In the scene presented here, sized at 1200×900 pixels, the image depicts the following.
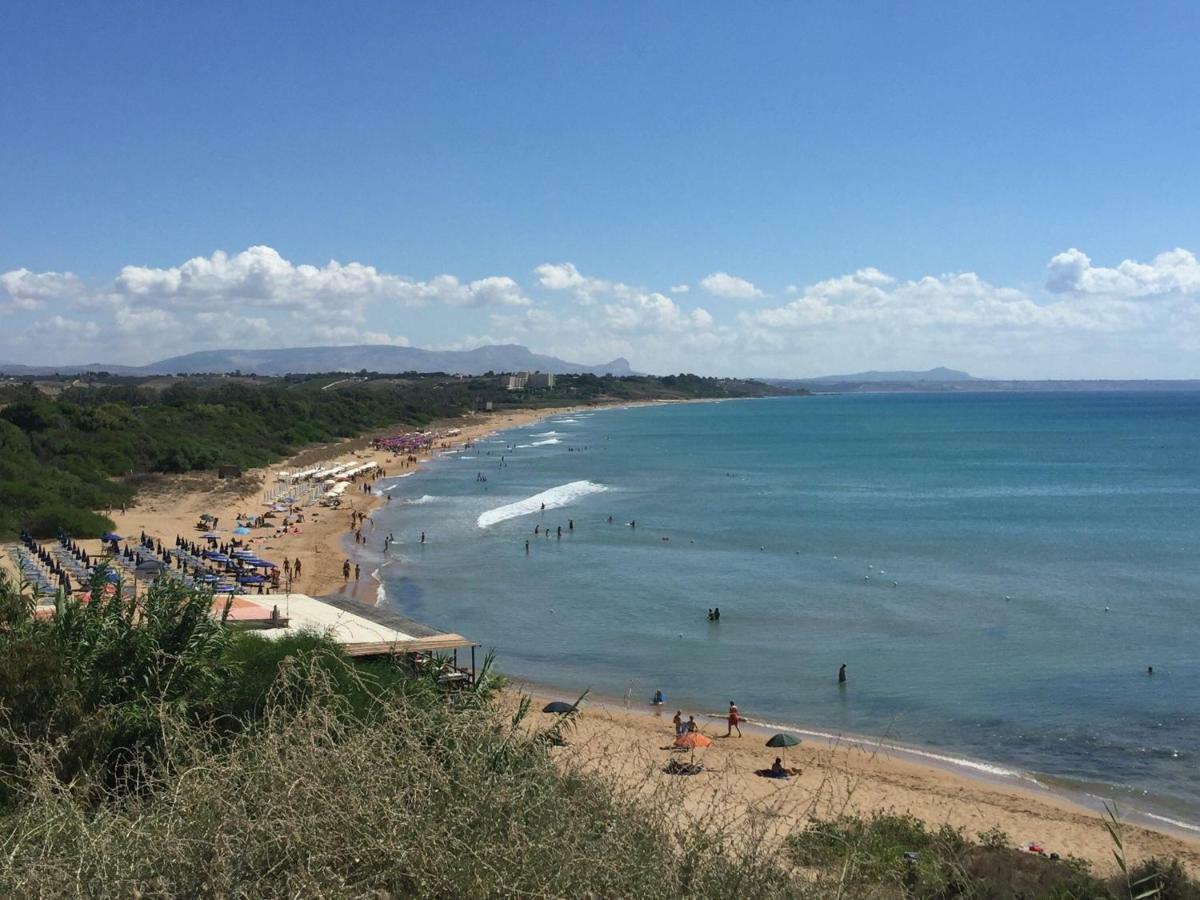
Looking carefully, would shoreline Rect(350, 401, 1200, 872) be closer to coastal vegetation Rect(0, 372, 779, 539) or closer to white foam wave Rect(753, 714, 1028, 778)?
white foam wave Rect(753, 714, 1028, 778)

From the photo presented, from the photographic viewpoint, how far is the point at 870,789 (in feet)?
58.8

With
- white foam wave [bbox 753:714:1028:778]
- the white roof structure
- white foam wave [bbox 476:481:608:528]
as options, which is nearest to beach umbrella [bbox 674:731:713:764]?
white foam wave [bbox 753:714:1028:778]

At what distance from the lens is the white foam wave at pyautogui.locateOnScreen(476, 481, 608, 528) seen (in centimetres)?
5153

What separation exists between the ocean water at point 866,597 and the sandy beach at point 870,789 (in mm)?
1206

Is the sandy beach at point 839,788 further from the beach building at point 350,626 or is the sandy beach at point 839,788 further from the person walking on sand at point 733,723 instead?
the beach building at point 350,626

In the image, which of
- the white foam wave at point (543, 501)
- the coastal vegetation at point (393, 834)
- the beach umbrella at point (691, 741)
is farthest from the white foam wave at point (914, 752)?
the white foam wave at point (543, 501)

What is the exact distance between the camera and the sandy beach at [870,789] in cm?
1566

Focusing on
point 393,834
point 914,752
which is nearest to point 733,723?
point 914,752

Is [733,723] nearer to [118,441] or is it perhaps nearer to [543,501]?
[543,501]

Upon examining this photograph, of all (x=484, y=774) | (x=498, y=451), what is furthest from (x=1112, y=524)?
(x=498, y=451)

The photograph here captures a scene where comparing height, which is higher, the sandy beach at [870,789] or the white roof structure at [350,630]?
the white roof structure at [350,630]

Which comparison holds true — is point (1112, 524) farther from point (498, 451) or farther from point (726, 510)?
point (498, 451)

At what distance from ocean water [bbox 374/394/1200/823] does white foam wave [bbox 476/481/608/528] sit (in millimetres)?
222

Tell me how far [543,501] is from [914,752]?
3907cm
